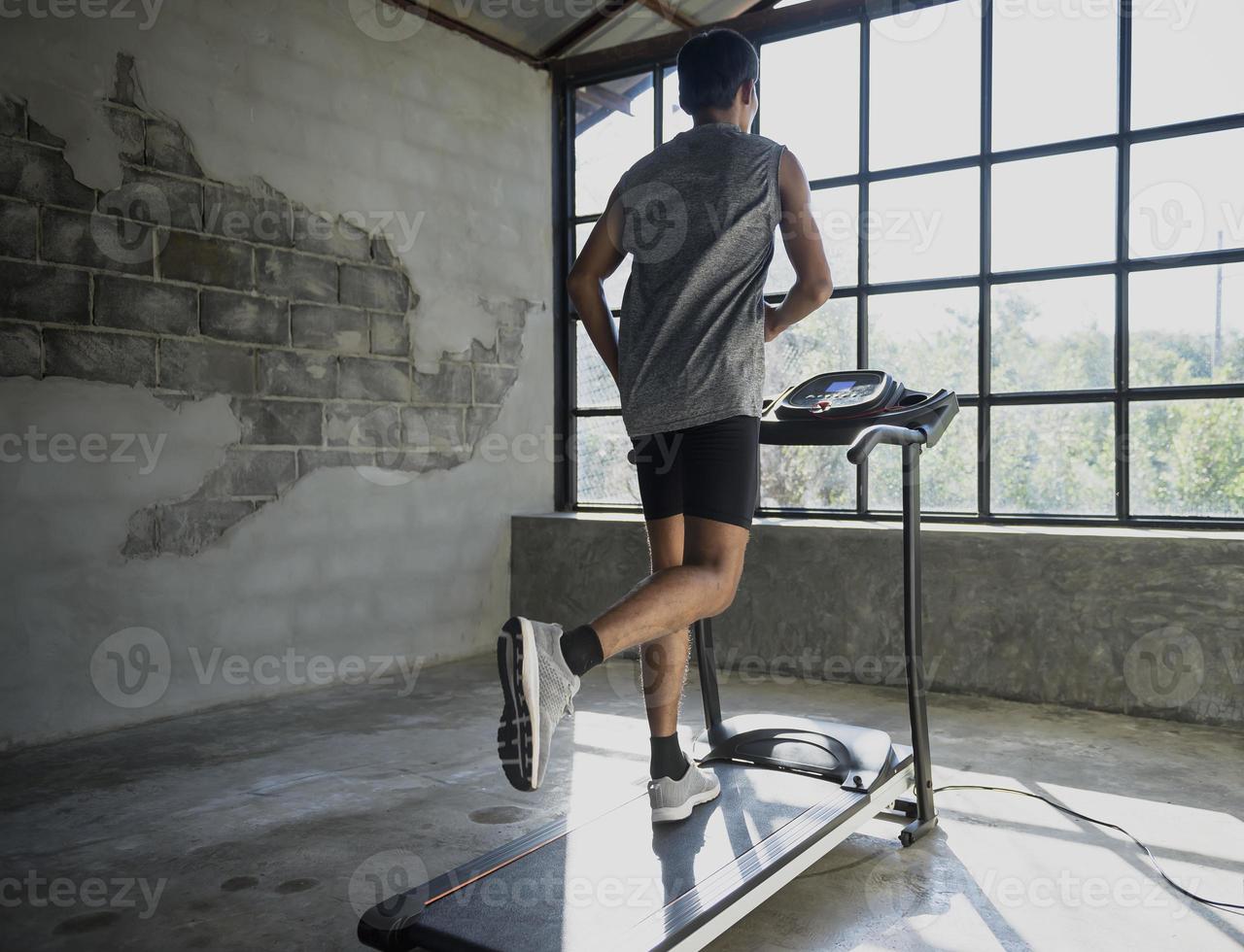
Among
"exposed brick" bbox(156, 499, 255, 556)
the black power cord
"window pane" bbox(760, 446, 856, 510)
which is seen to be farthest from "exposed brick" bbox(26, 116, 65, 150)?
the black power cord

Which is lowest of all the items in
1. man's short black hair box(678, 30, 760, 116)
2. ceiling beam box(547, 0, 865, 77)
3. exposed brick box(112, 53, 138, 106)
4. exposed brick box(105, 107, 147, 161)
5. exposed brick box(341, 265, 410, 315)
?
exposed brick box(341, 265, 410, 315)

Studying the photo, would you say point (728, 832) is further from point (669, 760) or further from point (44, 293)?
point (44, 293)

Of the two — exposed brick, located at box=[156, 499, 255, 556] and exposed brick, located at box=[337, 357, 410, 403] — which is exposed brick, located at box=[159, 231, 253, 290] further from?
exposed brick, located at box=[156, 499, 255, 556]

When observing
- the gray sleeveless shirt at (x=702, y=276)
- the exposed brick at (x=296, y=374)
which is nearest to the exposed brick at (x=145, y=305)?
the exposed brick at (x=296, y=374)

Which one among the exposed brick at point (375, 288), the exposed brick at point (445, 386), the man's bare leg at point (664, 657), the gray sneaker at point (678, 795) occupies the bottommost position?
the gray sneaker at point (678, 795)

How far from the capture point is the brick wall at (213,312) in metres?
3.41

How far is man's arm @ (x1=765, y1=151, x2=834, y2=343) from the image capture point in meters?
2.22

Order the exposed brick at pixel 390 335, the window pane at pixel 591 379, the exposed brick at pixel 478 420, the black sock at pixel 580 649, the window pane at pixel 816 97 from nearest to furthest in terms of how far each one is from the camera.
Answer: the black sock at pixel 580 649 < the exposed brick at pixel 390 335 < the window pane at pixel 816 97 < the exposed brick at pixel 478 420 < the window pane at pixel 591 379

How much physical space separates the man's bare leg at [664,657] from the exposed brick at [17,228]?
237 cm

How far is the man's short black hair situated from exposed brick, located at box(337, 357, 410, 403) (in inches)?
98.0

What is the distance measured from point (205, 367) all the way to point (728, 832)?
8.80 ft

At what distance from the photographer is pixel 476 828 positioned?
104 inches

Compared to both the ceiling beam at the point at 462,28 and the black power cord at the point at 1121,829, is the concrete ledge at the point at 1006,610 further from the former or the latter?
the ceiling beam at the point at 462,28

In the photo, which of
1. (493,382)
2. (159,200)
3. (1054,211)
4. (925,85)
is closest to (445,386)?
(493,382)
